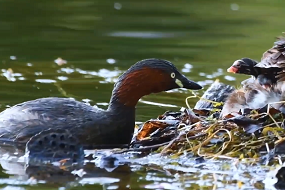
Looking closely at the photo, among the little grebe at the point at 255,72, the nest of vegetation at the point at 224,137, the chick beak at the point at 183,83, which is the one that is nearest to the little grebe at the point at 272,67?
the little grebe at the point at 255,72

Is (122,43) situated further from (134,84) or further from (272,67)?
(272,67)

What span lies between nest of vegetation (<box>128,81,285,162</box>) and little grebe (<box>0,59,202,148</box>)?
0.26 metres

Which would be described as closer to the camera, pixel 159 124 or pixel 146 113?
pixel 159 124

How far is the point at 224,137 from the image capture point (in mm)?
6684

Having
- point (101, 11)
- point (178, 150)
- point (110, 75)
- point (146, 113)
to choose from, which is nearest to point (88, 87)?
Result: point (110, 75)

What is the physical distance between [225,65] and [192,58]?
0.60 meters

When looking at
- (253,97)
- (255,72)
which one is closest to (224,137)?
(253,97)

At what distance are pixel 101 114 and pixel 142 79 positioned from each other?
474 mm

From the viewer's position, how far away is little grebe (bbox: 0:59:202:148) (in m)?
7.06

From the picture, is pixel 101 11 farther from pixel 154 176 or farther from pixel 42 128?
pixel 154 176

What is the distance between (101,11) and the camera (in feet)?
56.0

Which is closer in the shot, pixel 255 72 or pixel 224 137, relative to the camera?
pixel 224 137

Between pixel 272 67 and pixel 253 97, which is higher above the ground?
pixel 272 67

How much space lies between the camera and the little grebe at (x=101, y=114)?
7.06m
